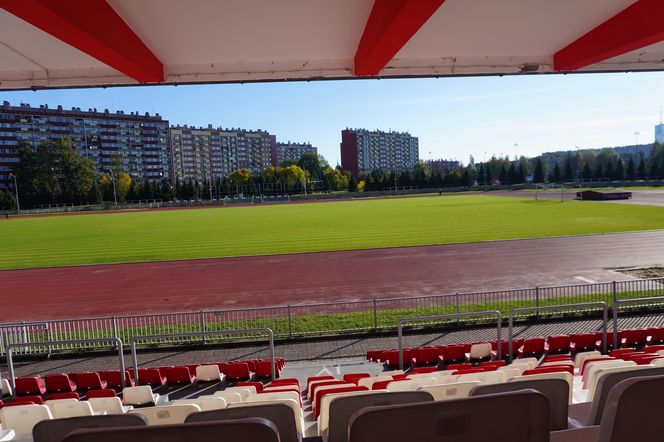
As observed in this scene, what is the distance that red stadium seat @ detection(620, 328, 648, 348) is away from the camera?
966 cm

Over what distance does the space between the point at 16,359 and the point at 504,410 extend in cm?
1484

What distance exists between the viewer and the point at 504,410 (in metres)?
1.28

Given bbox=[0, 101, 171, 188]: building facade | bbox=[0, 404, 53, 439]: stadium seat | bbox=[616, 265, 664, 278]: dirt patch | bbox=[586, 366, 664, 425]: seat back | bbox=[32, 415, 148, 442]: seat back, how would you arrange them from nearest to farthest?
bbox=[32, 415, 148, 442]: seat back → bbox=[586, 366, 664, 425]: seat back → bbox=[0, 404, 53, 439]: stadium seat → bbox=[616, 265, 664, 278]: dirt patch → bbox=[0, 101, 171, 188]: building facade

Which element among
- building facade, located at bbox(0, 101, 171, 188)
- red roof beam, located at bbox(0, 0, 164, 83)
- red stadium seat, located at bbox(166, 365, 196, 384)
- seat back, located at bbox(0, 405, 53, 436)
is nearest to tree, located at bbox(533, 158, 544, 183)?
building facade, located at bbox(0, 101, 171, 188)

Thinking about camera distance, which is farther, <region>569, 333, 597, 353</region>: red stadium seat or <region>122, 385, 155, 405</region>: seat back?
<region>569, 333, 597, 353</region>: red stadium seat

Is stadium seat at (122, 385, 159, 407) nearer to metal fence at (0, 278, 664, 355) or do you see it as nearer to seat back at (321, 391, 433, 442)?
metal fence at (0, 278, 664, 355)

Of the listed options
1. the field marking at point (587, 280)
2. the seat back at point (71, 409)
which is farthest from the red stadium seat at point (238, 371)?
the field marking at point (587, 280)

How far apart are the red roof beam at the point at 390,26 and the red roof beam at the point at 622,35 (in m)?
2.46

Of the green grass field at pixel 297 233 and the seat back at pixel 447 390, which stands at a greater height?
the seat back at pixel 447 390

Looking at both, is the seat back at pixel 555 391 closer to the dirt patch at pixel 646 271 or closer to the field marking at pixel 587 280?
the field marking at pixel 587 280

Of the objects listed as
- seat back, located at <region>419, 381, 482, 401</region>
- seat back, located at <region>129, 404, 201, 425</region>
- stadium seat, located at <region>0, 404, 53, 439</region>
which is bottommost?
stadium seat, located at <region>0, 404, 53, 439</region>

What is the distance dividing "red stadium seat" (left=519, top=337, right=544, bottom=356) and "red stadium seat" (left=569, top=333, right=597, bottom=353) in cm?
73

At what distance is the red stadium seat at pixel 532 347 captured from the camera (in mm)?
9789

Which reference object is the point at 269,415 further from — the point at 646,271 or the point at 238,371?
the point at 646,271
